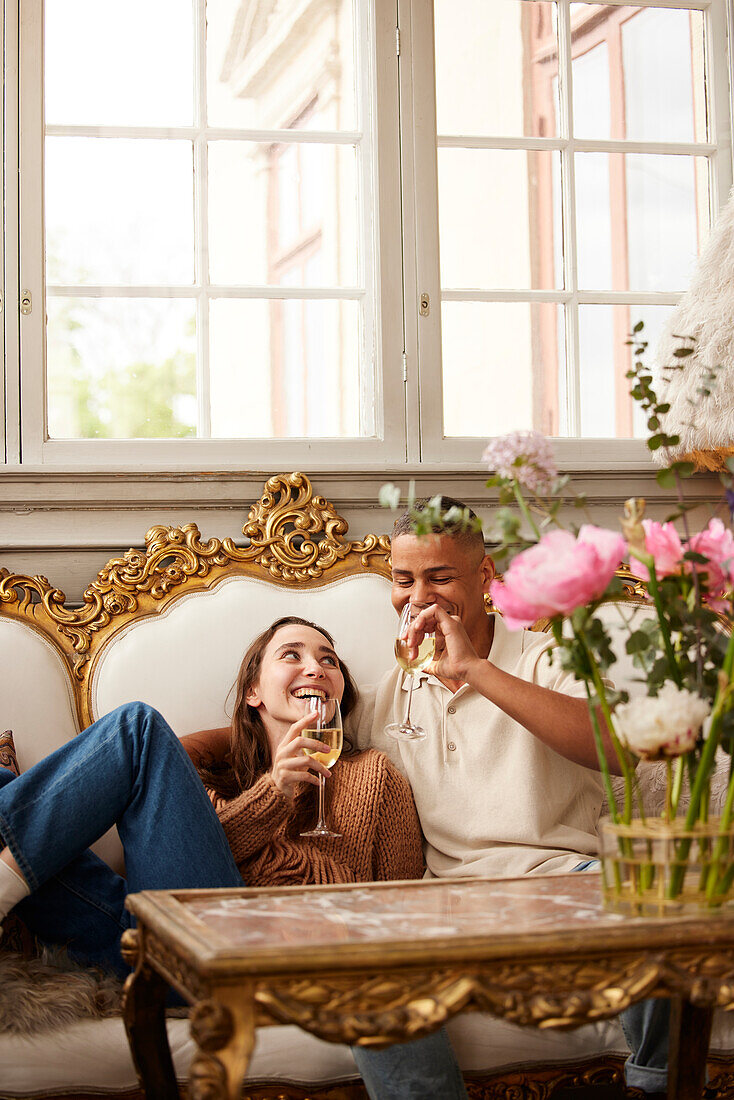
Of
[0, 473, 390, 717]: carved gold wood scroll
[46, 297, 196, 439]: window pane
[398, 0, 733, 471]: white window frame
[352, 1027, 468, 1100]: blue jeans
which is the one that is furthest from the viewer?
[398, 0, 733, 471]: white window frame

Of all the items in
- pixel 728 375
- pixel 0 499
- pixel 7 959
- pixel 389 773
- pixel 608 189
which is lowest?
pixel 7 959

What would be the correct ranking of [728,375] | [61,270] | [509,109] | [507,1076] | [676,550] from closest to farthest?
1. [676,550]
2. [507,1076]
3. [728,375]
4. [61,270]
5. [509,109]

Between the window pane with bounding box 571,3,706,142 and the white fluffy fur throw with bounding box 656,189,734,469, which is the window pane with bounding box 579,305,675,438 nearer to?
the white fluffy fur throw with bounding box 656,189,734,469

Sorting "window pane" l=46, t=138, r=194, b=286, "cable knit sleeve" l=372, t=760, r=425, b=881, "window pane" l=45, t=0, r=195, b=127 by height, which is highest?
"window pane" l=45, t=0, r=195, b=127

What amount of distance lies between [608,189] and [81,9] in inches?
49.3

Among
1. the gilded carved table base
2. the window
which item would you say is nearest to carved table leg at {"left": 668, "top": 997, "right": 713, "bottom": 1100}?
the gilded carved table base

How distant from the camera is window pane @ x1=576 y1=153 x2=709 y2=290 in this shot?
8.96 ft

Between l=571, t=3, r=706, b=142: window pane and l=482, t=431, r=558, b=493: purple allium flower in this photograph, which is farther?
l=571, t=3, r=706, b=142: window pane

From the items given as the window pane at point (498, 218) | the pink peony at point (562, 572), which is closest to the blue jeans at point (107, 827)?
the pink peony at point (562, 572)

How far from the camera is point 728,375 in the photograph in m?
2.29

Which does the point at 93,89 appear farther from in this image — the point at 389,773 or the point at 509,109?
the point at 389,773

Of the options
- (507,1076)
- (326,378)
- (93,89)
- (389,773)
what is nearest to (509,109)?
(326,378)

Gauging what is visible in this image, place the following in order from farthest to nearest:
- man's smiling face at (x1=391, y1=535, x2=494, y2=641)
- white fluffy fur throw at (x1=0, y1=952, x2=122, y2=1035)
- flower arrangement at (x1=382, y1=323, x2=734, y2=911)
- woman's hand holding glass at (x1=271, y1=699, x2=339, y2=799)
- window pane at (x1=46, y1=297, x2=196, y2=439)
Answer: window pane at (x1=46, y1=297, x2=196, y2=439), man's smiling face at (x1=391, y1=535, x2=494, y2=641), woman's hand holding glass at (x1=271, y1=699, x2=339, y2=799), white fluffy fur throw at (x1=0, y1=952, x2=122, y2=1035), flower arrangement at (x1=382, y1=323, x2=734, y2=911)

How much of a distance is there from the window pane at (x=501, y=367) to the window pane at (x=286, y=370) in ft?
0.69
